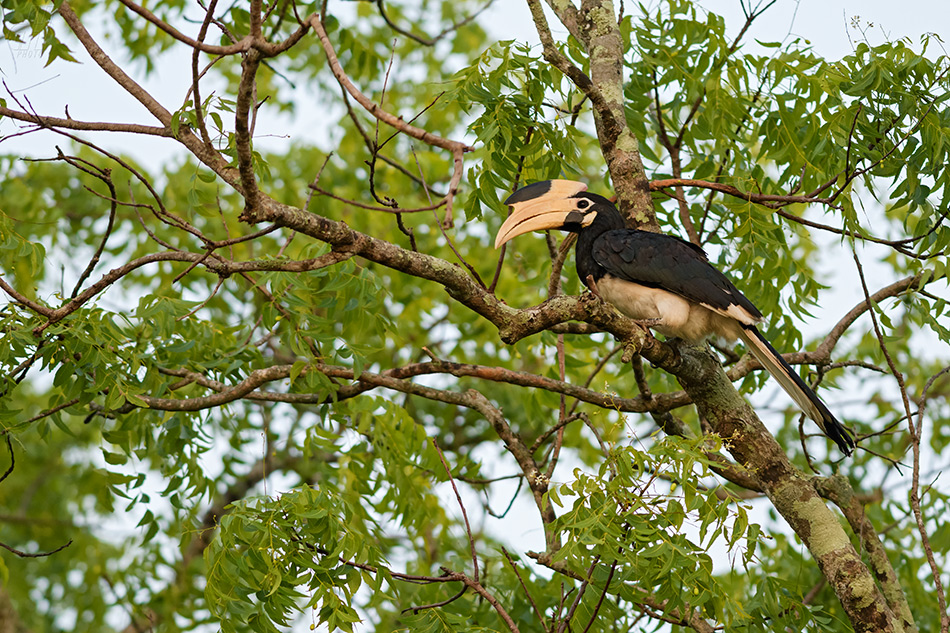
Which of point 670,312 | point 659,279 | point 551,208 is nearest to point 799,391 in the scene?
point 670,312

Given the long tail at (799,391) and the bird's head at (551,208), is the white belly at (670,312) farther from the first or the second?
the bird's head at (551,208)

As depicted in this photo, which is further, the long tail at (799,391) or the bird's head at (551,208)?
the bird's head at (551,208)

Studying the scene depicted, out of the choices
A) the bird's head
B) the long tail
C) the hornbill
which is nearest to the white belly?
the hornbill

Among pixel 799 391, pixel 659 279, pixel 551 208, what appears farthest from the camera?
pixel 551 208

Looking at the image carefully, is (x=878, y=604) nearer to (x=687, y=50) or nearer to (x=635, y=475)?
(x=635, y=475)

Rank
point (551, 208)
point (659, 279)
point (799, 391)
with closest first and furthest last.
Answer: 1. point (799, 391)
2. point (659, 279)
3. point (551, 208)

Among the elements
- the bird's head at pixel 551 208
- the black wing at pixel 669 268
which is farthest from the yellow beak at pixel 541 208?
the black wing at pixel 669 268

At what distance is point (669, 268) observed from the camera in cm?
411

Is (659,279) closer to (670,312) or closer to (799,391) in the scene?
(670,312)

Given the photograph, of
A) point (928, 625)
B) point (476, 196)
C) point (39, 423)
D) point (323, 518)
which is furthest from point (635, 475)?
point (928, 625)

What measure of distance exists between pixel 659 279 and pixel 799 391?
0.76 metres

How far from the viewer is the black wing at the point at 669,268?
4.05 metres

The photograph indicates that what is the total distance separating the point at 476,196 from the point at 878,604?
213 cm

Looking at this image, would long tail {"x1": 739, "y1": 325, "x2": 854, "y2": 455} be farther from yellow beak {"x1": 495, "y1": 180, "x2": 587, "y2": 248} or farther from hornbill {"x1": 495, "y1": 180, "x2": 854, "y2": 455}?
yellow beak {"x1": 495, "y1": 180, "x2": 587, "y2": 248}
